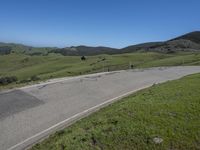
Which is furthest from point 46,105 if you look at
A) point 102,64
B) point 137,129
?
point 102,64

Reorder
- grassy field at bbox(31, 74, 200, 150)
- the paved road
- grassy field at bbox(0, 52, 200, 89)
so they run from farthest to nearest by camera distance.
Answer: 1. grassy field at bbox(0, 52, 200, 89)
2. the paved road
3. grassy field at bbox(31, 74, 200, 150)

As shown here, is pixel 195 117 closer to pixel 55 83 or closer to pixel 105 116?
pixel 105 116

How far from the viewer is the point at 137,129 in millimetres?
6547

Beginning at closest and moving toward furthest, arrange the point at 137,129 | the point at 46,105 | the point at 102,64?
the point at 137,129 → the point at 46,105 → the point at 102,64

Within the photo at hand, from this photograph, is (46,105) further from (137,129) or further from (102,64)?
(102,64)

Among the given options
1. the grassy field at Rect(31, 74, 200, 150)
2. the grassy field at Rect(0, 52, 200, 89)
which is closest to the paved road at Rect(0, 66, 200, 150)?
the grassy field at Rect(31, 74, 200, 150)

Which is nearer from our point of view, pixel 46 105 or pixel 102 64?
pixel 46 105

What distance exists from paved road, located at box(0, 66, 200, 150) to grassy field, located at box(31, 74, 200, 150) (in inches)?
29.5

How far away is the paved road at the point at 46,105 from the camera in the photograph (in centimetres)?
702

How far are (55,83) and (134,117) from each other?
742 cm

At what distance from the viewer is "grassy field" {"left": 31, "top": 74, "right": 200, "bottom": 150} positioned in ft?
19.4

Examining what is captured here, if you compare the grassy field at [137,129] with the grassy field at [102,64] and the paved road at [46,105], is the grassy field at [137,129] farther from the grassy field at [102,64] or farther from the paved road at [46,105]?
the grassy field at [102,64]

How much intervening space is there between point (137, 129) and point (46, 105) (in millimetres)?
4616

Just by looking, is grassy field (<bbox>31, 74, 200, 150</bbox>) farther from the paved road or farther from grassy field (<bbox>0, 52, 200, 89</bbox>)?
grassy field (<bbox>0, 52, 200, 89</bbox>)
